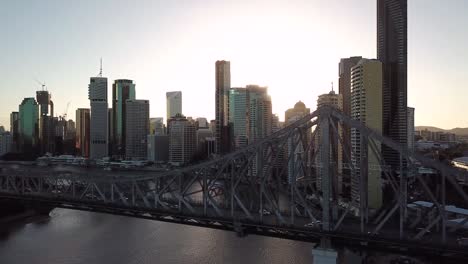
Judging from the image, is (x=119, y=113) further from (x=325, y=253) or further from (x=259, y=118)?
(x=325, y=253)

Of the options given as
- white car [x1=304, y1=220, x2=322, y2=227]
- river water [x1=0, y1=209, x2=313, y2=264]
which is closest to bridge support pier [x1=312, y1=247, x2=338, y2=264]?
white car [x1=304, y1=220, x2=322, y2=227]

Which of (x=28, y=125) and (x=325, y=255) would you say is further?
(x=28, y=125)

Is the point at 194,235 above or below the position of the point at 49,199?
below

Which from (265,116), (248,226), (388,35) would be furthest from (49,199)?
(265,116)

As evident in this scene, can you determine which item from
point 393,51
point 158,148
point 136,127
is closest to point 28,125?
point 136,127

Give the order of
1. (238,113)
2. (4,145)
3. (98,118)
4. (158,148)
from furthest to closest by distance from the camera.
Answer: (4,145), (98,118), (158,148), (238,113)

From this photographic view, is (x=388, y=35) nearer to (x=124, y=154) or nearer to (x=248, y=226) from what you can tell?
(x=248, y=226)

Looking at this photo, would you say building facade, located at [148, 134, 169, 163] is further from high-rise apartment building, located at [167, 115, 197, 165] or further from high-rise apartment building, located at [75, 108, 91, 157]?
high-rise apartment building, located at [75, 108, 91, 157]
